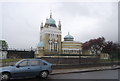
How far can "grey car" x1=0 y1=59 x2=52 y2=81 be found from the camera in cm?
878

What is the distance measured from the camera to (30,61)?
976cm

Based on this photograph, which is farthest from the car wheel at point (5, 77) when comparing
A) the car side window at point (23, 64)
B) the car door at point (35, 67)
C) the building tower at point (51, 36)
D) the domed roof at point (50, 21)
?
the domed roof at point (50, 21)

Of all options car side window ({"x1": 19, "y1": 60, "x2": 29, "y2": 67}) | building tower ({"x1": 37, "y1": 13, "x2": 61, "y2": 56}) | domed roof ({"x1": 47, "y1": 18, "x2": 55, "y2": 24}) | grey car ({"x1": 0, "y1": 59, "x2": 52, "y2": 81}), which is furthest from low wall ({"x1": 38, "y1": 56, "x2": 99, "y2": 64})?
domed roof ({"x1": 47, "y1": 18, "x2": 55, "y2": 24})

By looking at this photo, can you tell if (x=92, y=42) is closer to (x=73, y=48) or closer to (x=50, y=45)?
(x=73, y=48)

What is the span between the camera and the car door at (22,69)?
9.01 meters

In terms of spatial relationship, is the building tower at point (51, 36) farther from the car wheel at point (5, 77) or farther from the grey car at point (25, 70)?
the car wheel at point (5, 77)

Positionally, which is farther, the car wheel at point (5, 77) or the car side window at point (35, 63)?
the car side window at point (35, 63)

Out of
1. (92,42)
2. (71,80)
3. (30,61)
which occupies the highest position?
(92,42)

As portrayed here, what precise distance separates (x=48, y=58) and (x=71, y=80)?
11374mm

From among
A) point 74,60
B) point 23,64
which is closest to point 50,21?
point 74,60

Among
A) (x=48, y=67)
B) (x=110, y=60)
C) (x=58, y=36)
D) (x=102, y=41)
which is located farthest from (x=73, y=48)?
(x=48, y=67)

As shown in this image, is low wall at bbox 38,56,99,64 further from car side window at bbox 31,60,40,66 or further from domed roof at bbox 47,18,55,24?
domed roof at bbox 47,18,55,24

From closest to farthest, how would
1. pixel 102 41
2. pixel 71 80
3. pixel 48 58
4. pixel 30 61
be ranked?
pixel 71 80, pixel 30 61, pixel 48 58, pixel 102 41

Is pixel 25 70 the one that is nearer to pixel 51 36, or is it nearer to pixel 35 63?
pixel 35 63
